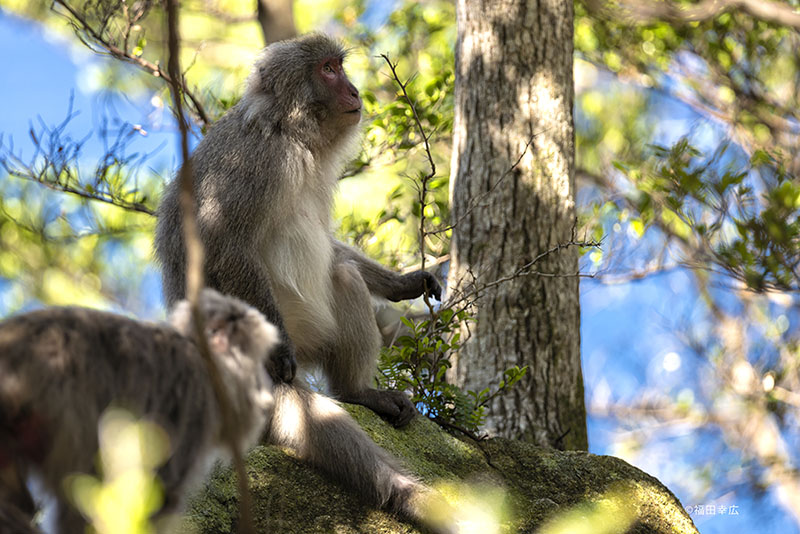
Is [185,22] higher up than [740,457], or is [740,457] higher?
[185,22]

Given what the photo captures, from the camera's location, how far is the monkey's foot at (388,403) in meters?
4.69

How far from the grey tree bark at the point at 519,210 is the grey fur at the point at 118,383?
247 centimetres

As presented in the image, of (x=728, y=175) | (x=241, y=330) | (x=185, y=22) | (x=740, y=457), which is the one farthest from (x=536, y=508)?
(x=185, y=22)

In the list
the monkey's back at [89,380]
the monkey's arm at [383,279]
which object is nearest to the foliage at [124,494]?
the monkey's back at [89,380]

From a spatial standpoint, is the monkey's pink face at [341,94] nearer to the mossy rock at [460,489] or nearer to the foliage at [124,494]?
the mossy rock at [460,489]

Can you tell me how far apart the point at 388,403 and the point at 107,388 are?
2.35m

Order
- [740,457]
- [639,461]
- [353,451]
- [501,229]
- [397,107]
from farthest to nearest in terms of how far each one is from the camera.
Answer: [639,461] < [740,457] < [397,107] < [501,229] < [353,451]

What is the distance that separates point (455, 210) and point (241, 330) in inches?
115

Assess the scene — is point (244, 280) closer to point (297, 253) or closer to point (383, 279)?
point (297, 253)

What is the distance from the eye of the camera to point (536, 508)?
4.30m

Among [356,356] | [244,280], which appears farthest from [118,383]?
[356,356]

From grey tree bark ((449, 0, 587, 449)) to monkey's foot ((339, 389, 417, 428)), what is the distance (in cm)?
74

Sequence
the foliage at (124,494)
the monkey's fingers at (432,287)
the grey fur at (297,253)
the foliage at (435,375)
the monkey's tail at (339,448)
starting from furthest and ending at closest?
the monkey's fingers at (432,287) → the foliage at (435,375) → the grey fur at (297,253) → the monkey's tail at (339,448) → the foliage at (124,494)

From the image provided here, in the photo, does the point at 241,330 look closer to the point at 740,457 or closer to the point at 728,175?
the point at 728,175
